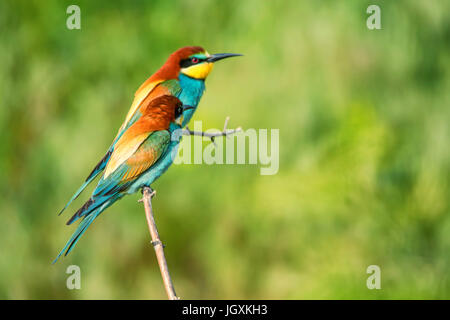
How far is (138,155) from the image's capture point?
0.97m

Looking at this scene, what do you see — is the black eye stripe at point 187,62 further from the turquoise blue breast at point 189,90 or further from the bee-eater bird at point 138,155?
the bee-eater bird at point 138,155

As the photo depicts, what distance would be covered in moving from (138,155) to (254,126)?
1.93 meters

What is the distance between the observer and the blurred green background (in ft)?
9.12

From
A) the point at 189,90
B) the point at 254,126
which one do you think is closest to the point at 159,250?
the point at 189,90

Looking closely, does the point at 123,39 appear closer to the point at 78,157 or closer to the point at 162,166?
the point at 78,157

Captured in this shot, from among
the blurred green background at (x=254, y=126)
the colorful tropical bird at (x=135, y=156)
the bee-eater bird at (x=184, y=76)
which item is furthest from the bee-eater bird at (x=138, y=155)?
the blurred green background at (x=254, y=126)

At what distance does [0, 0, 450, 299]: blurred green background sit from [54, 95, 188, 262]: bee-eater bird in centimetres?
169

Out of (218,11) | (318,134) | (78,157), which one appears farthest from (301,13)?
(78,157)

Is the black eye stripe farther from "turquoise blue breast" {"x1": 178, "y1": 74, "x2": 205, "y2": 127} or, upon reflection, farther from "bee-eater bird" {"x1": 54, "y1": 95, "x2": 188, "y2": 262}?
"bee-eater bird" {"x1": 54, "y1": 95, "x2": 188, "y2": 262}

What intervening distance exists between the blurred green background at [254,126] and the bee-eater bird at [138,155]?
169 centimetres

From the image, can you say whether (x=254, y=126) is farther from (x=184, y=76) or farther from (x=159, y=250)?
(x=159, y=250)

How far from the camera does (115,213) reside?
2.82 metres

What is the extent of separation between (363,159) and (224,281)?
3.12ft

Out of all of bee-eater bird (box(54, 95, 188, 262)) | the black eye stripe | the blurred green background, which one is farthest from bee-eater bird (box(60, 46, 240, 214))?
the blurred green background
